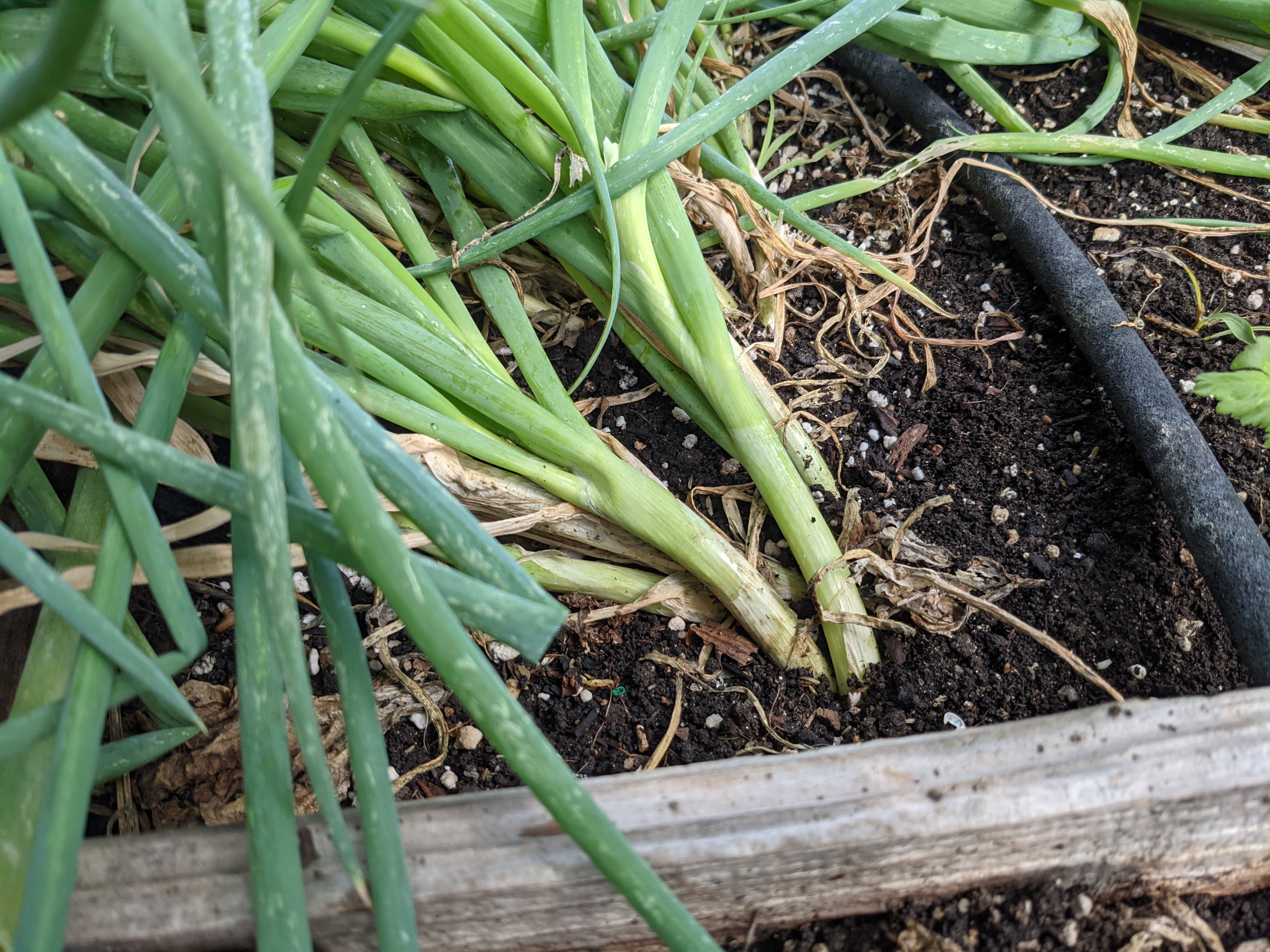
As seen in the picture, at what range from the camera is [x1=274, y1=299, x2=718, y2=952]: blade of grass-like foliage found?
1.48ft

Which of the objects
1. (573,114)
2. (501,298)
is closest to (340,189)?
(501,298)

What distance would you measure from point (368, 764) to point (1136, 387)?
91 cm

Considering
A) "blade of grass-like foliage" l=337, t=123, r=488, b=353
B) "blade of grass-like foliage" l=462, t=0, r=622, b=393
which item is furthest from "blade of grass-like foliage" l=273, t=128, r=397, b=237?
"blade of grass-like foliage" l=462, t=0, r=622, b=393

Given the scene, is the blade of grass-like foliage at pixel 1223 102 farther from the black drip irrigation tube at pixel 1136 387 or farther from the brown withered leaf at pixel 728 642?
the brown withered leaf at pixel 728 642

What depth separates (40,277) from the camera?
1.69 feet

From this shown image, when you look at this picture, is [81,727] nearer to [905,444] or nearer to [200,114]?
[200,114]

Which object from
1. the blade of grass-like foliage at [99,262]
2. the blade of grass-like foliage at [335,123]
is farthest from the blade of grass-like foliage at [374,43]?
the blade of grass-like foliage at [335,123]

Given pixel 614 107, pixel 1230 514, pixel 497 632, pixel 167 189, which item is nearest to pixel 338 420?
pixel 497 632

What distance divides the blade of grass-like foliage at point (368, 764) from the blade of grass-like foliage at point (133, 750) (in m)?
0.16

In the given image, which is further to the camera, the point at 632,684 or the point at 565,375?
the point at 565,375

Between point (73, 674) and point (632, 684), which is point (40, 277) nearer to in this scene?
point (73, 674)

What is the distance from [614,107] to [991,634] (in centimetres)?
72

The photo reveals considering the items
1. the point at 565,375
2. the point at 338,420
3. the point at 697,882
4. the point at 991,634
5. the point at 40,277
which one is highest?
the point at 40,277

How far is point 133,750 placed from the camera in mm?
583
